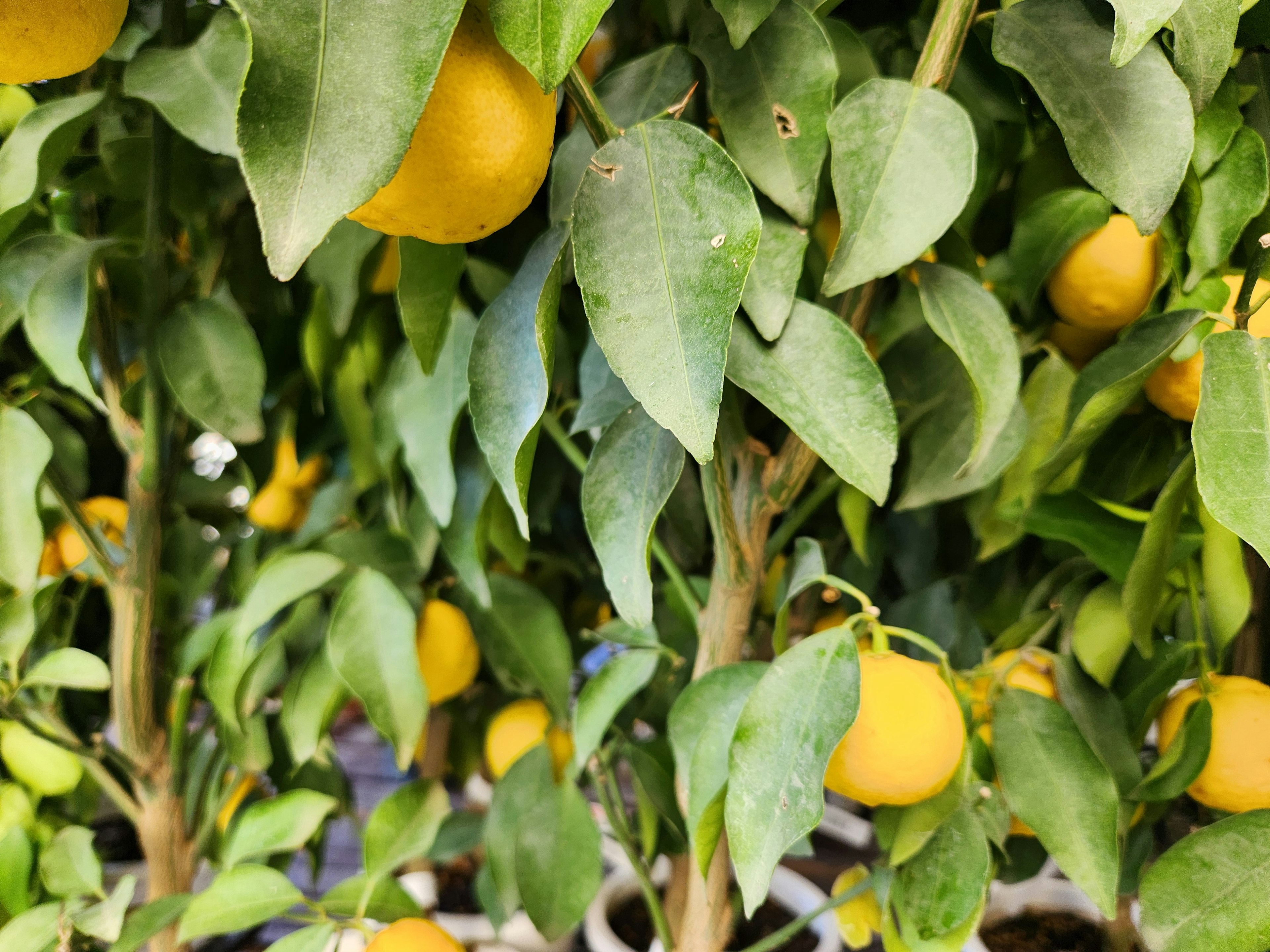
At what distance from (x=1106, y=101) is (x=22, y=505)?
0.51m

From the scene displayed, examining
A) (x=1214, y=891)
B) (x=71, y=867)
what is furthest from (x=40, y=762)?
(x=1214, y=891)

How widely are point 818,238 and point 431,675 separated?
1.12ft

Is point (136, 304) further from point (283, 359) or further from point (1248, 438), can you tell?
point (1248, 438)

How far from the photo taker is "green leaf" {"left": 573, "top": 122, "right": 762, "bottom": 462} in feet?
0.79

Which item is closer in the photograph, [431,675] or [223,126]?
[223,126]

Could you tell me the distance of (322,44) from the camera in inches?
7.8

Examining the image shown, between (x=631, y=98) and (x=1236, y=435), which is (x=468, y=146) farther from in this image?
(x=1236, y=435)

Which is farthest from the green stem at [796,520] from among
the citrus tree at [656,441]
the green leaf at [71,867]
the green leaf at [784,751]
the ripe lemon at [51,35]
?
the green leaf at [71,867]

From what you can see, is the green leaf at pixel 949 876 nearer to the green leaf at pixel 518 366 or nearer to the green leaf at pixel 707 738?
the green leaf at pixel 707 738

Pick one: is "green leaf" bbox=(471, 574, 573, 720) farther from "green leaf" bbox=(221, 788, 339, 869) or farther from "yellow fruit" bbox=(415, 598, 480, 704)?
"green leaf" bbox=(221, 788, 339, 869)

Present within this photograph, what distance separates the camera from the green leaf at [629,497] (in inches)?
12.6

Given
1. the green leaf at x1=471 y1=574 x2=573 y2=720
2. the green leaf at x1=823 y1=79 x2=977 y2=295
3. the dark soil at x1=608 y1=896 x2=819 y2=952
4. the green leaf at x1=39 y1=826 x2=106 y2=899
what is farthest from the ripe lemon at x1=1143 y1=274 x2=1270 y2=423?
the green leaf at x1=39 y1=826 x2=106 y2=899

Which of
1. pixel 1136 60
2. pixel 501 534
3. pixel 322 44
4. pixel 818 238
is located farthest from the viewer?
pixel 501 534

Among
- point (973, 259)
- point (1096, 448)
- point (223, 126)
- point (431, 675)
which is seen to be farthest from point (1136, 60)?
point (431, 675)
